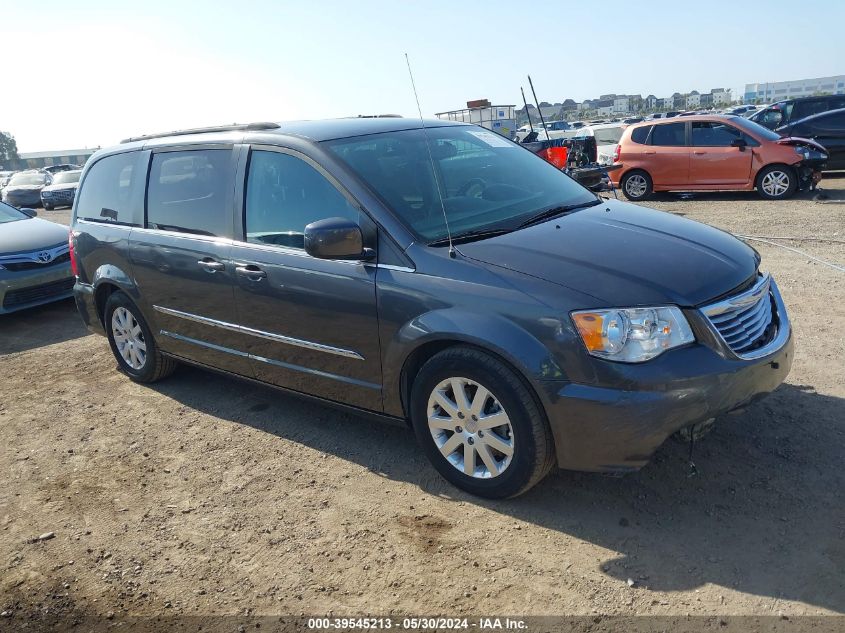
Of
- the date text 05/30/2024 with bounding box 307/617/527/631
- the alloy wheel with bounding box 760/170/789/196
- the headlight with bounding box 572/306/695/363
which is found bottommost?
the date text 05/30/2024 with bounding box 307/617/527/631

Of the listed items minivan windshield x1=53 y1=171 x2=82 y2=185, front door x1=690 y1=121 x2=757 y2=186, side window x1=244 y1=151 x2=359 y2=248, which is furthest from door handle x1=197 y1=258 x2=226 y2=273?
minivan windshield x1=53 y1=171 x2=82 y2=185

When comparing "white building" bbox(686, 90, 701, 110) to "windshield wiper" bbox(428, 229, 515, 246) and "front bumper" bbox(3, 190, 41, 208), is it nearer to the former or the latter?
"front bumper" bbox(3, 190, 41, 208)

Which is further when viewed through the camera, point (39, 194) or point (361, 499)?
point (39, 194)

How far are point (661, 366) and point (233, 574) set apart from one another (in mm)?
2047

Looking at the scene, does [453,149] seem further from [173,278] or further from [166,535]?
[166,535]

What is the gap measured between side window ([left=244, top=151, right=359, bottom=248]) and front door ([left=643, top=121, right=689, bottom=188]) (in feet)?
36.5

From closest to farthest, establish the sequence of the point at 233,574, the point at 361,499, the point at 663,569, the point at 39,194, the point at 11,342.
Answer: the point at 663,569
the point at 233,574
the point at 361,499
the point at 11,342
the point at 39,194

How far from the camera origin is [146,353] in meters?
5.44

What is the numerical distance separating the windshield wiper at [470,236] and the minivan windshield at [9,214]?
26.2 feet

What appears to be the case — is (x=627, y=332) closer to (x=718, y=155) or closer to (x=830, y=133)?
(x=718, y=155)

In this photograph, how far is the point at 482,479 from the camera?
345 cm

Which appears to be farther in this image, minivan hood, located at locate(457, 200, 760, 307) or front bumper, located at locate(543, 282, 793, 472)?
minivan hood, located at locate(457, 200, 760, 307)

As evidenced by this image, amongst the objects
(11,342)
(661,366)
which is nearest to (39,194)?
(11,342)

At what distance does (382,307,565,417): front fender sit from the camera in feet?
10.0
